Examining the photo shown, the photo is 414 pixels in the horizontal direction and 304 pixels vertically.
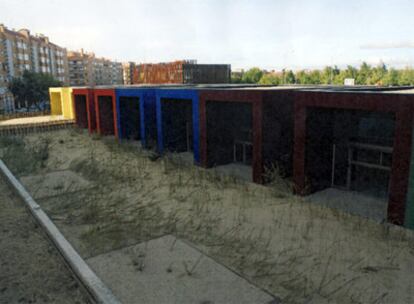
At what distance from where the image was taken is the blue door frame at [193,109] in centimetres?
1750

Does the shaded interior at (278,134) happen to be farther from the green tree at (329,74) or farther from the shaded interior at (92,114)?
the green tree at (329,74)

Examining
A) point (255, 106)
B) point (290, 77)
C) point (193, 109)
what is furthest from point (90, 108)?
point (290, 77)

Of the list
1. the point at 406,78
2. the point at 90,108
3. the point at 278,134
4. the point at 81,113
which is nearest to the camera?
the point at 278,134

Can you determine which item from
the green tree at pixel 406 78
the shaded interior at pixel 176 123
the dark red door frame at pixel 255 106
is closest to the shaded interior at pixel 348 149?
the dark red door frame at pixel 255 106

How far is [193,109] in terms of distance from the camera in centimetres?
1769

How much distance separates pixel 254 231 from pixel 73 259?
469cm

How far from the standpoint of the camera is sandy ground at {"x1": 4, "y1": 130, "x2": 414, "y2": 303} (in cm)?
713

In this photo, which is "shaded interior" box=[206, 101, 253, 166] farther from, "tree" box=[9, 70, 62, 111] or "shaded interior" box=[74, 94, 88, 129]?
"tree" box=[9, 70, 62, 111]

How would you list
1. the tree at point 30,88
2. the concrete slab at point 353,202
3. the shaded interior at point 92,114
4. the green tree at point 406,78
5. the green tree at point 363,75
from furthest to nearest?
1. the green tree at point 363,75
2. the green tree at point 406,78
3. the tree at point 30,88
4. the shaded interior at point 92,114
5. the concrete slab at point 353,202

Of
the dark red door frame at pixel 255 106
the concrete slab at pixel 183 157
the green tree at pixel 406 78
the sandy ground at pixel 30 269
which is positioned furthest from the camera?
the green tree at pixel 406 78

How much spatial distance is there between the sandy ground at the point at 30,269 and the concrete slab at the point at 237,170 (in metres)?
A: 8.42

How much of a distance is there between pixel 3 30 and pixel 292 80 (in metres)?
60.3

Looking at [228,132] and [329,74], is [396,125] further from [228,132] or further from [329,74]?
[329,74]

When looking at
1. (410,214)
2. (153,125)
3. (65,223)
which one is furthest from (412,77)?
(65,223)
